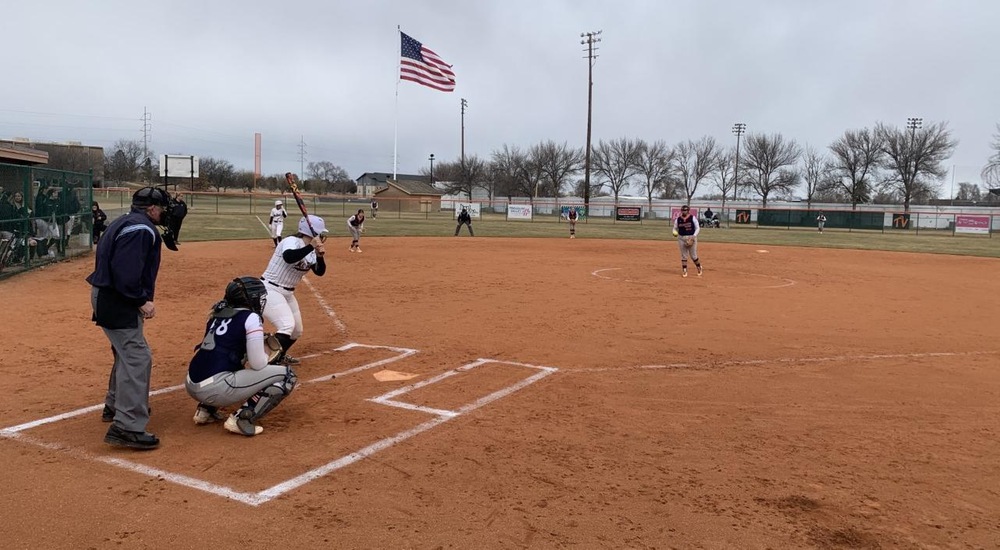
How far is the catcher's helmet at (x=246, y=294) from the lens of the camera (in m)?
5.65

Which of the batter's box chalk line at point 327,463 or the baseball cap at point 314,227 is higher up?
the baseball cap at point 314,227

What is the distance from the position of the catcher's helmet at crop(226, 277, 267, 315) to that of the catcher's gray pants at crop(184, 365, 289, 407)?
1.96ft

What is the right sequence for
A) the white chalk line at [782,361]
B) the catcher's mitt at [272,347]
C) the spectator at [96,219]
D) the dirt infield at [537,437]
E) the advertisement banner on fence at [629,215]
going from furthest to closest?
the advertisement banner on fence at [629,215]
the spectator at [96,219]
the white chalk line at [782,361]
the catcher's mitt at [272,347]
the dirt infield at [537,437]

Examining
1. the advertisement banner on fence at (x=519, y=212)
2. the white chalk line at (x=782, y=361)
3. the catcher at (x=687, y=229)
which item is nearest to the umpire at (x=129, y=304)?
the white chalk line at (x=782, y=361)

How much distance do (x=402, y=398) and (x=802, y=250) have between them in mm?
28659

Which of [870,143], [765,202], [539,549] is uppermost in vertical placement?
[870,143]

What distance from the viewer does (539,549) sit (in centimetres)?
371

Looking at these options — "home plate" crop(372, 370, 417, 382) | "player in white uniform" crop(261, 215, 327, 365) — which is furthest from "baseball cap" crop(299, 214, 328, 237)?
"home plate" crop(372, 370, 417, 382)

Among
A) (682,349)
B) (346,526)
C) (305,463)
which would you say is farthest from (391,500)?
(682,349)

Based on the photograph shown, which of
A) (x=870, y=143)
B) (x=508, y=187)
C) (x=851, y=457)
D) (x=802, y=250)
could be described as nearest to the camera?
(x=851, y=457)

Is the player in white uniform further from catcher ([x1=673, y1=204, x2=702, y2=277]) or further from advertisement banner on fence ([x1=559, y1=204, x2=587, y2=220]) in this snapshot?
advertisement banner on fence ([x1=559, y1=204, x2=587, y2=220])

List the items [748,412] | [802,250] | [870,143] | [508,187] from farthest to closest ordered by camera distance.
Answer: [508,187] → [870,143] → [802,250] → [748,412]

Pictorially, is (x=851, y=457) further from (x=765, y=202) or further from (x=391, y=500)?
(x=765, y=202)

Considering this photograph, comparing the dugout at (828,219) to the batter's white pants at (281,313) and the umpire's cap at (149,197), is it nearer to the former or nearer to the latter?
the batter's white pants at (281,313)
